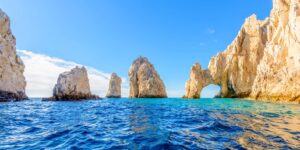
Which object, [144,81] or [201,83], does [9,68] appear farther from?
[201,83]

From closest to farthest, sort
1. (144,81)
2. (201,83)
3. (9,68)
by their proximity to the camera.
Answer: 1. (9,68)
2. (201,83)
3. (144,81)

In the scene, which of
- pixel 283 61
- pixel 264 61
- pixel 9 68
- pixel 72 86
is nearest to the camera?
pixel 283 61

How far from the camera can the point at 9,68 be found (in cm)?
4772

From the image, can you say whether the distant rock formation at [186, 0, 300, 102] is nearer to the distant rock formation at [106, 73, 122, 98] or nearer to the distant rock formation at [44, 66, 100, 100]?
the distant rock formation at [44, 66, 100, 100]

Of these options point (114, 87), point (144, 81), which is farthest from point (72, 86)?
point (114, 87)

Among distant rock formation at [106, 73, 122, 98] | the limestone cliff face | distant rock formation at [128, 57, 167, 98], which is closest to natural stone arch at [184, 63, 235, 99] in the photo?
distant rock formation at [128, 57, 167, 98]

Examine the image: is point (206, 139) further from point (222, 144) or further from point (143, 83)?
point (143, 83)

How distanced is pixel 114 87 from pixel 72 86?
59.3 m

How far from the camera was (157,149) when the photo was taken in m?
5.60

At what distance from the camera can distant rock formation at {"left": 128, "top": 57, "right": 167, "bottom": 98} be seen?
87438 millimetres

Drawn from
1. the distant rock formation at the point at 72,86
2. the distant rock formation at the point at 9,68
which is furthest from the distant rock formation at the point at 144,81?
the distant rock formation at the point at 9,68

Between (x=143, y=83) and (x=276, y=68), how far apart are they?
2236 inches

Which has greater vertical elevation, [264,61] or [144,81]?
[264,61]

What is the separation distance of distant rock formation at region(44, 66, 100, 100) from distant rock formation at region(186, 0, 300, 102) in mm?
41313
